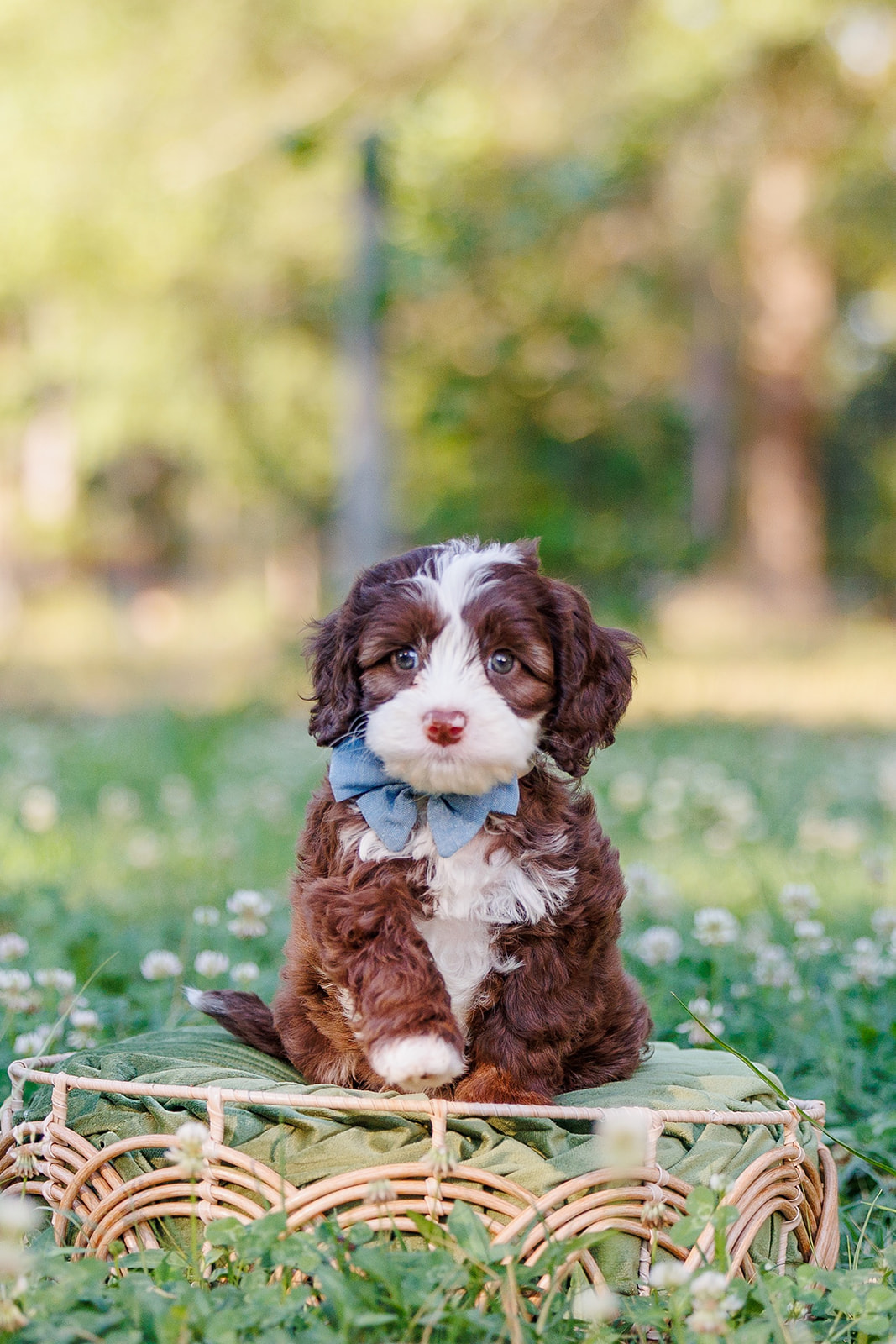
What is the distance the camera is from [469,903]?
110 inches

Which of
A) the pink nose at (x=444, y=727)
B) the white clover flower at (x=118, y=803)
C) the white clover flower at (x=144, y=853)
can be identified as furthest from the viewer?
the white clover flower at (x=118, y=803)

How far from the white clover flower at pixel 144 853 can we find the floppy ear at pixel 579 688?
3120 mm

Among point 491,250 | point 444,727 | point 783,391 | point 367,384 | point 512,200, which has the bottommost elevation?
point 444,727

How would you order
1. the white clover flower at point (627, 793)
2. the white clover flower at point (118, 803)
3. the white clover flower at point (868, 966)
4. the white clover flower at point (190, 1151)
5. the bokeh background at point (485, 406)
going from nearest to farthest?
the white clover flower at point (190, 1151) < the white clover flower at point (868, 966) < the bokeh background at point (485, 406) < the white clover flower at point (118, 803) < the white clover flower at point (627, 793)

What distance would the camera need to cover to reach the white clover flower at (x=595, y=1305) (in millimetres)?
2242

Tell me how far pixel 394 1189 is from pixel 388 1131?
0.69ft

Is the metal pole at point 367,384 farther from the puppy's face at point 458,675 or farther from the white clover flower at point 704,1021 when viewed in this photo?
the puppy's face at point 458,675

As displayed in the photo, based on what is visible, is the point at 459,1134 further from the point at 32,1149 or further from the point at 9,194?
the point at 9,194

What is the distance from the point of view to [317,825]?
3.01m

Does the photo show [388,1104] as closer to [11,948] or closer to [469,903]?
[469,903]

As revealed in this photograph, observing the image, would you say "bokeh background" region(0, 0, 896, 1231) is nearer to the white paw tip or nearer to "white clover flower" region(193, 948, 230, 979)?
"white clover flower" region(193, 948, 230, 979)

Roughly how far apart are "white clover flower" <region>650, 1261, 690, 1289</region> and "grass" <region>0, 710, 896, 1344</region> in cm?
5

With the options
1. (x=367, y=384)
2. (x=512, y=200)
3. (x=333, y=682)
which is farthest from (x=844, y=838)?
(x=512, y=200)

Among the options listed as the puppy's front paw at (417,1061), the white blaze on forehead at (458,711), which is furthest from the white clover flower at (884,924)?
the puppy's front paw at (417,1061)
